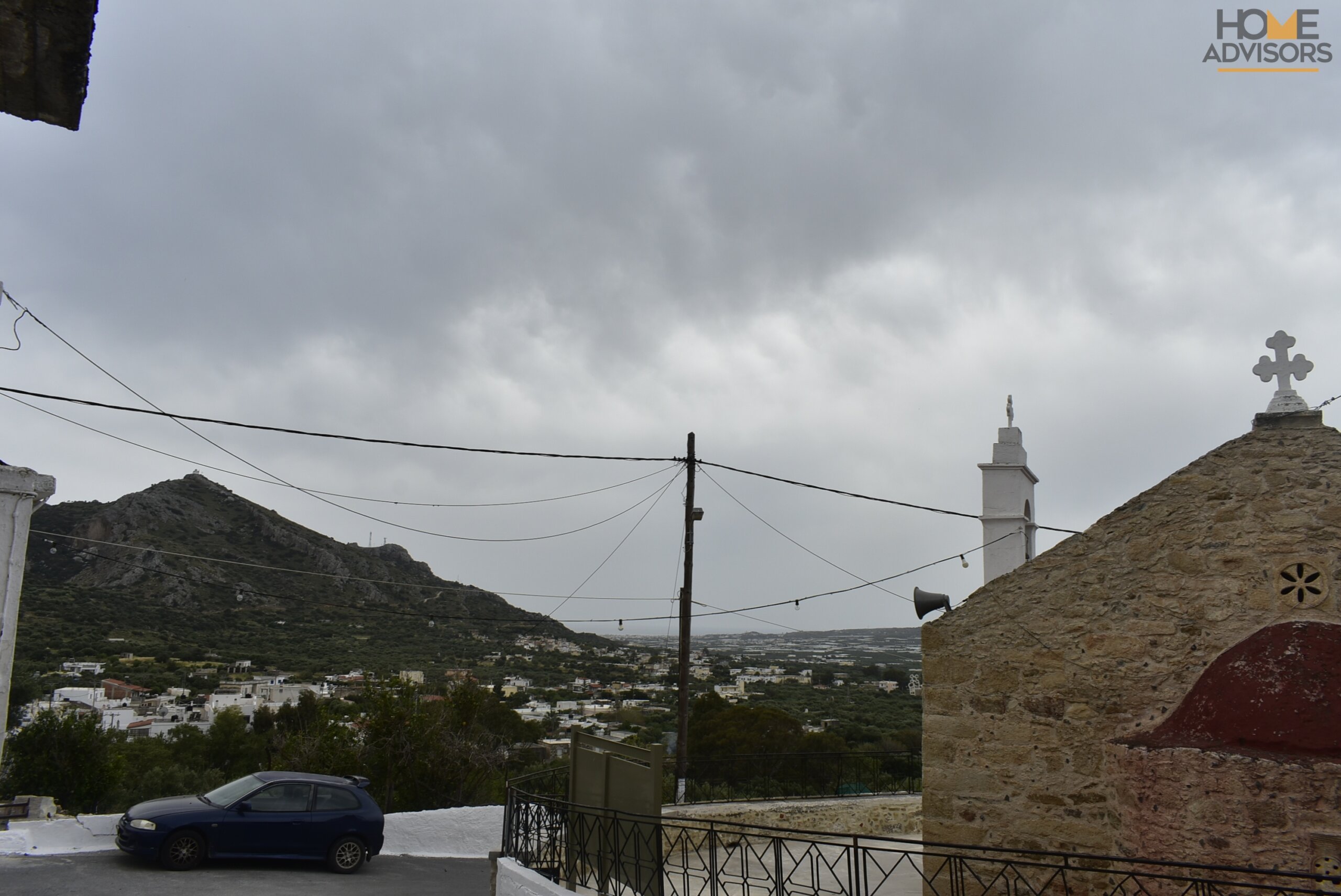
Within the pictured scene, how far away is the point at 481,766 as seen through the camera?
19953 millimetres

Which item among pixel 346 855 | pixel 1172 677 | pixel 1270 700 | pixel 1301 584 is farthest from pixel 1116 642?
pixel 346 855

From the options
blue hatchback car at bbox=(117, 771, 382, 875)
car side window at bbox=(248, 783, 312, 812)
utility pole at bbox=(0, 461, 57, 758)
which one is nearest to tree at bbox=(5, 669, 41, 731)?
blue hatchback car at bbox=(117, 771, 382, 875)

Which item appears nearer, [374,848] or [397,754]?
[374,848]

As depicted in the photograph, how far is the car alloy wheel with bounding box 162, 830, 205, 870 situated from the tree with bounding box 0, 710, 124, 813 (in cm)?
1100

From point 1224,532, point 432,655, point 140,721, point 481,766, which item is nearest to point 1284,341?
point 1224,532

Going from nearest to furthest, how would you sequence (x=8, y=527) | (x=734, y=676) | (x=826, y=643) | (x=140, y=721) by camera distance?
(x=8, y=527) → (x=140, y=721) → (x=734, y=676) → (x=826, y=643)

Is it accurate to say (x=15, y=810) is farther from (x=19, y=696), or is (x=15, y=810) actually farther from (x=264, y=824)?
(x=19, y=696)

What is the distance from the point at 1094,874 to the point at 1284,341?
461cm

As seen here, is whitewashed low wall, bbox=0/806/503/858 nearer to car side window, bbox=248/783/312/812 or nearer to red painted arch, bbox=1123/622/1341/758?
car side window, bbox=248/783/312/812

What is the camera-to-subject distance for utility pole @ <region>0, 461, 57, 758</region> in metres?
8.11

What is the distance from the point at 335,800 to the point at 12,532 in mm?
5701

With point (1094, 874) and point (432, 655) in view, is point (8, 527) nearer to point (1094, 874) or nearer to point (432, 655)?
point (1094, 874)

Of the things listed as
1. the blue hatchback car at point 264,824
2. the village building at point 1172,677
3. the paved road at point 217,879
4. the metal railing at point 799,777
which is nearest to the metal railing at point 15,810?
the paved road at point 217,879

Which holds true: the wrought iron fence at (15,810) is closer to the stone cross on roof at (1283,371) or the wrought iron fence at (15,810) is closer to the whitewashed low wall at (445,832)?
the whitewashed low wall at (445,832)
